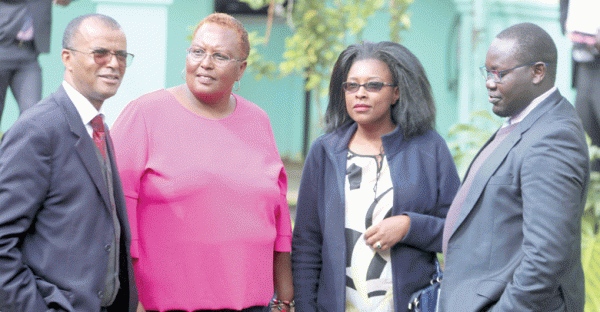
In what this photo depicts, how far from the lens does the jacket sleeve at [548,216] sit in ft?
7.73

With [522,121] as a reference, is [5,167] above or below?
below

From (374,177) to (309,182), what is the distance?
1.09ft

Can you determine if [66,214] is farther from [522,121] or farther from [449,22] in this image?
[449,22]

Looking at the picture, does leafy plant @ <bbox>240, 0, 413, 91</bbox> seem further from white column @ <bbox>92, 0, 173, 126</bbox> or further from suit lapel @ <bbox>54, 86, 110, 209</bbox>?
suit lapel @ <bbox>54, 86, 110, 209</bbox>

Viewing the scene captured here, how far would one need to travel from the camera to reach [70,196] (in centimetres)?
242

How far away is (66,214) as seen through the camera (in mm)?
2396

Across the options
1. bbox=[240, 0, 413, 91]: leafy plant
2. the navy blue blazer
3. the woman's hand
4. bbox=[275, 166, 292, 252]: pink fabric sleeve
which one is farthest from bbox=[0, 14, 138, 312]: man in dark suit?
bbox=[240, 0, 413, 91]: leafy plant

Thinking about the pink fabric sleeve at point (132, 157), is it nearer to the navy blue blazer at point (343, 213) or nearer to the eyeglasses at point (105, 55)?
the eyeglasses at point (105, 55)

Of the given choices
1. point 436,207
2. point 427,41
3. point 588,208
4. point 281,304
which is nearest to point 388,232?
point 436,207

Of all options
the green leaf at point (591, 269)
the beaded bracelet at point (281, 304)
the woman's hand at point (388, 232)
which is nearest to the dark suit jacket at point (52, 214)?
the beaded bracelet at point (281, 304)

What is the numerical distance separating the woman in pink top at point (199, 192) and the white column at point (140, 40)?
129 inches

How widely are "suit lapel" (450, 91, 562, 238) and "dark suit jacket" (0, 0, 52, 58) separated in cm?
324

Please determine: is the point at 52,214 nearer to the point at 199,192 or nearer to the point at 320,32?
the point at 199,192

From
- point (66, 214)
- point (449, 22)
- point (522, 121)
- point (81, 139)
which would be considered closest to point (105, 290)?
point (66, 214)
